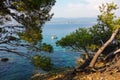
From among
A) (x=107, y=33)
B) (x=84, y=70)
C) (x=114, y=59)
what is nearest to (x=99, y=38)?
(x=107, y=33)

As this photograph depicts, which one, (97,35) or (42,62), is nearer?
(42,62)

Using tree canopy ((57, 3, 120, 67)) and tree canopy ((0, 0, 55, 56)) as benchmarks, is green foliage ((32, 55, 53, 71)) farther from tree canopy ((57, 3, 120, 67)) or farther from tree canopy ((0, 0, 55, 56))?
tree canopy ((57, 3, 120, 67))

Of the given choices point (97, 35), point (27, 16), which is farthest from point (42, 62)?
point (97, 35)

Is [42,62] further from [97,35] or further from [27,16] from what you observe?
[97,35]

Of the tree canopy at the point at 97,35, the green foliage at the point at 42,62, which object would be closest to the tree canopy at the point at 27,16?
the green foliage at the point at 42,62

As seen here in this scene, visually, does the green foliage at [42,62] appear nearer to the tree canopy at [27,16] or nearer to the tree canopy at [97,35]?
the tree canopy at [27,16]

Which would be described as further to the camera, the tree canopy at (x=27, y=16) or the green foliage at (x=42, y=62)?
the green foliage at (x=42, y=62)

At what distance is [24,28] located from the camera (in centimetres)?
2119

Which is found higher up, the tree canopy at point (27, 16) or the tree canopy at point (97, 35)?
the tree canopy at point (27, 16)

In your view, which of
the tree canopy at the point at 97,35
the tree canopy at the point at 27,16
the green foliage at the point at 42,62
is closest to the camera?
the tree canopy at the point at 27,16

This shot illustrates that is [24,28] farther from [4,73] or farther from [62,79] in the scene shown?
[4,73]

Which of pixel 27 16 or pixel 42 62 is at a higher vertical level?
pixel 27 16

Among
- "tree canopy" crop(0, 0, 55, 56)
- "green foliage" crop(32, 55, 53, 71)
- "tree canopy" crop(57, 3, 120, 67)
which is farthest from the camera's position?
"tree canopy" crop(57, 3, 120, 67)

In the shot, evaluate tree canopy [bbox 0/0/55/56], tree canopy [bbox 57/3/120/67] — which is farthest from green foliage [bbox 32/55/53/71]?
tree canopy [bbox 57/3/120/67]
